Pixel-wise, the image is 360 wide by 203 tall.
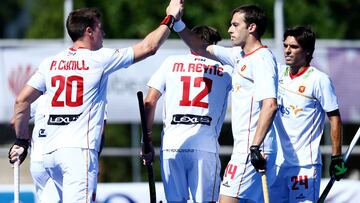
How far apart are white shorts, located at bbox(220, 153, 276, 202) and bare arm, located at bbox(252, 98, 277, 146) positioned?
43cm

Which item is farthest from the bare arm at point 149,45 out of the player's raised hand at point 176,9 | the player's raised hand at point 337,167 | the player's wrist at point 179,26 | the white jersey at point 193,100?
the player's raised hand at point 337,167

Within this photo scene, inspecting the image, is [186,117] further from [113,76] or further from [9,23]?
[9,23]

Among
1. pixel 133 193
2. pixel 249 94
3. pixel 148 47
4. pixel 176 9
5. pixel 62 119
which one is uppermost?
pixel 176 9

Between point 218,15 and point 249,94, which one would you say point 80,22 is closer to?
point 249,94

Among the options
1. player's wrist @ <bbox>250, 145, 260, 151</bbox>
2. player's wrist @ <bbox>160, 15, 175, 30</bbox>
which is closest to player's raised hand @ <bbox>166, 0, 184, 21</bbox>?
player's wrist @ <bbox>160, 15, 175, 30</bbox>

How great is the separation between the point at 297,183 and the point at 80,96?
6.88 feet

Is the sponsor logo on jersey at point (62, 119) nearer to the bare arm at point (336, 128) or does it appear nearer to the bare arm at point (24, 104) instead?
the bare arm at point (24, 104)

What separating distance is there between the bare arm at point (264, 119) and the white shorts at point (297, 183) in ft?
3.54

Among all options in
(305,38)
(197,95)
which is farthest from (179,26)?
(305,38)

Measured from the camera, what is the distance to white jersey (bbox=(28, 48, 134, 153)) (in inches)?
402

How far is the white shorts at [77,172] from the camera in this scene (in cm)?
1011

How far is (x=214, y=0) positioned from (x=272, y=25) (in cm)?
126

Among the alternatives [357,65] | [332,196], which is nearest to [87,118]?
[332,196]

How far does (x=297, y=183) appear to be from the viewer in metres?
10.9
